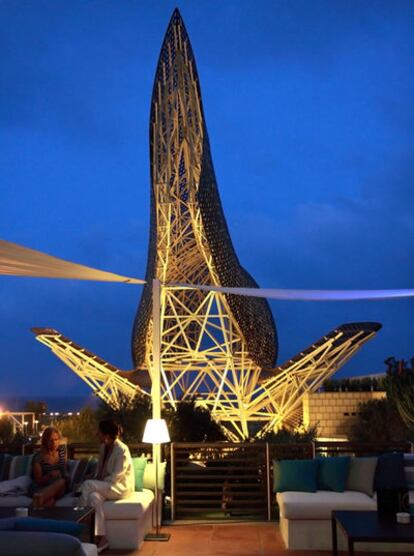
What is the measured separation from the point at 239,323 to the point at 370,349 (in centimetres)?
3897

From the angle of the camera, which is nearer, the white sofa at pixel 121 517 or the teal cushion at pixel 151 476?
the white sofa at pixel 121 517

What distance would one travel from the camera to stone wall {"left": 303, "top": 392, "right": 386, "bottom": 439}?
19.7 m

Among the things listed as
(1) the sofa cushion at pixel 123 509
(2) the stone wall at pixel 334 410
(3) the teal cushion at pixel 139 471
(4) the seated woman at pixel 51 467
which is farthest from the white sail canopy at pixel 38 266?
(2) the stone wall at pixel 334 410

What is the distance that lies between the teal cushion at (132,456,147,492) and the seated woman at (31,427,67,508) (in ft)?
2.56

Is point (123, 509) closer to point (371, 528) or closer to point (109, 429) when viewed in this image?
point (109, 429)

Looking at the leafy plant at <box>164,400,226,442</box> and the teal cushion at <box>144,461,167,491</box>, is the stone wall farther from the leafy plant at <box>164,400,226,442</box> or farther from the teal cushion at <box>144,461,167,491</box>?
the teal cushion at <box>144,461,167,491</box>

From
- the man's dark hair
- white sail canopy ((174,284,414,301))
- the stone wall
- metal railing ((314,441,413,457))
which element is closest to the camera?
the man's dark hair

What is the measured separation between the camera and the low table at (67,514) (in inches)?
207

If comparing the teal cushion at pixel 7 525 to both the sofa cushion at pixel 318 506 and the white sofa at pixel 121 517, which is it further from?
the sofa cushion at pixel 318 506

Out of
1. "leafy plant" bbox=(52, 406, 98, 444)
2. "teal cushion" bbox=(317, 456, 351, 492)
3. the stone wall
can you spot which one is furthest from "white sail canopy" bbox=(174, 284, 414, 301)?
the stone wall

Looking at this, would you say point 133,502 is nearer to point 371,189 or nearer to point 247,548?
point 247,548

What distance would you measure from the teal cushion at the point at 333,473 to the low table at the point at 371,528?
1.38 m

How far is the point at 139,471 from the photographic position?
7.27 meters

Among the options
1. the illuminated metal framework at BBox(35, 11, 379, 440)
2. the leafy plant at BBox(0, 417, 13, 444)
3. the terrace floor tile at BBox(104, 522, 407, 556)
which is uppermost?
the illuminated metal framework at BBox(35, 11, 379, 440)
